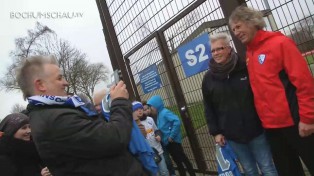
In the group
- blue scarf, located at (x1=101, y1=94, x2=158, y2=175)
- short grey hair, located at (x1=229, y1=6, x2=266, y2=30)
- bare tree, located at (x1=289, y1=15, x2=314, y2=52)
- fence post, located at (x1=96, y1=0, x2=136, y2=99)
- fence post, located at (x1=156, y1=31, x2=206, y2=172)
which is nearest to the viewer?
blue scarf, located at (x1=101, y1=94, x2=158, y2=175)

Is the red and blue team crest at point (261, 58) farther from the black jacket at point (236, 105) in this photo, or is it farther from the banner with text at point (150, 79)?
the banner with text at point (150, 79)

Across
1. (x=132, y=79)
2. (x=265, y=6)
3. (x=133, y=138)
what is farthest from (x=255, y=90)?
(x=132, y=79)

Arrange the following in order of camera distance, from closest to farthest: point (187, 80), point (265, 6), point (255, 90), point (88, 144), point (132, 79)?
point (88, 144) → point (255, 90) → point (265, 6) → point (187, 80) → point (132, 79)

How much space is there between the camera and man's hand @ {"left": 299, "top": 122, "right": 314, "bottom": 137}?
243 cm

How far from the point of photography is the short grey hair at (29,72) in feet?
7.02

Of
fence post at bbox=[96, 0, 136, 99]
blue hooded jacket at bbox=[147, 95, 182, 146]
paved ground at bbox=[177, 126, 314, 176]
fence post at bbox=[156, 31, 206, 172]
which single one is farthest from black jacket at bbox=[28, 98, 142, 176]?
fence post at bbox=[96, 0, 136, 99]

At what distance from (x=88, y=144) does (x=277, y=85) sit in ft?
5.11

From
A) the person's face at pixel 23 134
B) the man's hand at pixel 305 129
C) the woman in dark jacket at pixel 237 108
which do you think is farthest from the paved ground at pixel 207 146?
the person's face at pixel 23 134

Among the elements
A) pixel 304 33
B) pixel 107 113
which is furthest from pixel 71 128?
pixel 304 33

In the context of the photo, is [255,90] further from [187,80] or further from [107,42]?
[107,42]

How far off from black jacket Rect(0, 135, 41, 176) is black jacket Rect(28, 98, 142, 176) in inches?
52.8

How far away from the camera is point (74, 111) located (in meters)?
2.01

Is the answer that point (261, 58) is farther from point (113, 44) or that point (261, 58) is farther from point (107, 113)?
point (113, 44)

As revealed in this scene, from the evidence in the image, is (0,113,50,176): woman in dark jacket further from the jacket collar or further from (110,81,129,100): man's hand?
the jacket collar
